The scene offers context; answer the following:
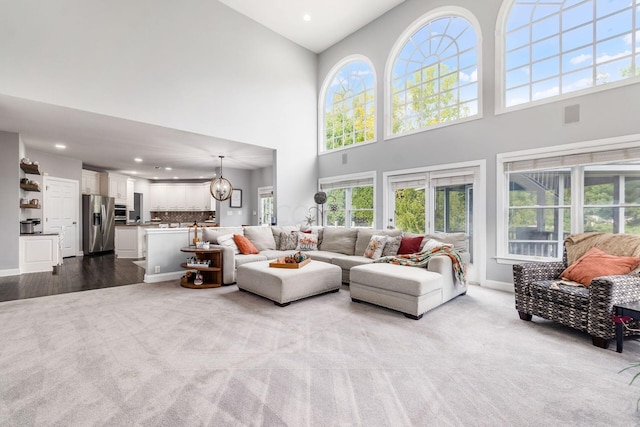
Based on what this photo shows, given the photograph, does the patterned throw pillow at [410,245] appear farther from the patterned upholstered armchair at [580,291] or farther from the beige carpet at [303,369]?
the patterned upholstered armchair at [580,291]

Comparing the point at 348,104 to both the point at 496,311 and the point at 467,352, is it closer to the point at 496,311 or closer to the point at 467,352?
the point at 496,311

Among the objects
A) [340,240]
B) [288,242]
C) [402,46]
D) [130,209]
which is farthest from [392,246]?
[130,209]

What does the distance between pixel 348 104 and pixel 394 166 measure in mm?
2187

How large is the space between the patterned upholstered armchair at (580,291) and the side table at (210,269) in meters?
4.04

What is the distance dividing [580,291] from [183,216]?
1158cm

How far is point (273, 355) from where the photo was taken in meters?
2.32

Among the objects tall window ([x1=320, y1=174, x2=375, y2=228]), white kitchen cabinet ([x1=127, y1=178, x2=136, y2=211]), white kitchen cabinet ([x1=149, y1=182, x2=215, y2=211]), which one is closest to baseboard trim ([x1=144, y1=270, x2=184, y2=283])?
tall window ([x1=320, y1=174, x2=375, y2=228])

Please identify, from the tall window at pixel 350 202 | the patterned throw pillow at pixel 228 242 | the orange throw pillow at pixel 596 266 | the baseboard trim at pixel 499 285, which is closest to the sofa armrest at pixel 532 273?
the orange throw pillow at pixel 596 266

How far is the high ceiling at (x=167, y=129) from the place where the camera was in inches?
178

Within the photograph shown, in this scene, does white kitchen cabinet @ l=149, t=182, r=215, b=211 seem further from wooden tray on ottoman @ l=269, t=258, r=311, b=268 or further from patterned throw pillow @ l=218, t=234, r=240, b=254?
wooden tray on ottoman @ l=269, t=258, r=311, b=268

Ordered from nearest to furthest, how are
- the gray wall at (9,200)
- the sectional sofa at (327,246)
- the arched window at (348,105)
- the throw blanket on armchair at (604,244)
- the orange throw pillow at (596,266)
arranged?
the orange throw pillow at (596,266) < the throw blanket on armchair at (604,244) < the sectional sofa at (327,246) < the gray wall at (9,200) < the arched window at (348,105)

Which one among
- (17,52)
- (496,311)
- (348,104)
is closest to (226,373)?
(496,311)

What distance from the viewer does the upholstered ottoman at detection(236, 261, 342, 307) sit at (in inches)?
140

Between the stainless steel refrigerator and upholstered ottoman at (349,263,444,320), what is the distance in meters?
8.30
